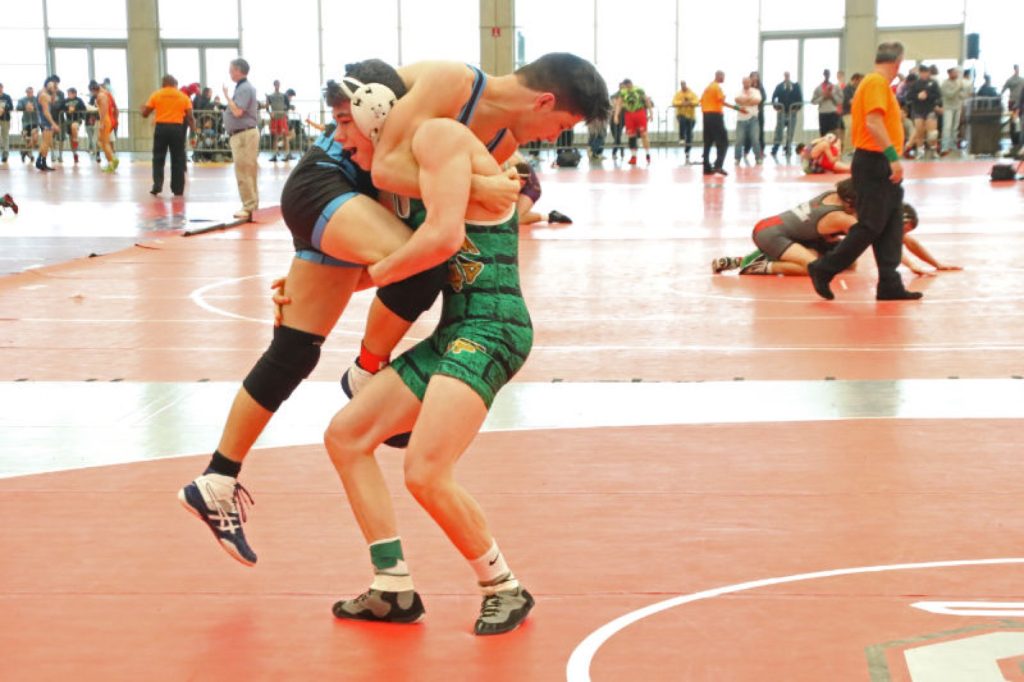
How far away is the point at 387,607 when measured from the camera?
406cm

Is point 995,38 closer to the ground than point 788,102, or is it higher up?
higher up

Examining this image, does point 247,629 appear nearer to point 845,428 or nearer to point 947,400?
point 845,428

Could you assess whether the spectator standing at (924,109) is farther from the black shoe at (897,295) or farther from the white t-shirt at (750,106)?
the black shoe at (897,295)

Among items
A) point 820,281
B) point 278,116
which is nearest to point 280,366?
point 820,281

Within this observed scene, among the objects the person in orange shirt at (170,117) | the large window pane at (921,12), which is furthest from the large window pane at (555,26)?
the person in orange shirt at (170,117)

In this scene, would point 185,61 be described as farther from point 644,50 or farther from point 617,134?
point 617,134

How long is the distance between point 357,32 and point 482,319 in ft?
130

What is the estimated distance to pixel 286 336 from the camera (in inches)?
178

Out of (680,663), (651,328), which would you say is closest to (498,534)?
(680,663)

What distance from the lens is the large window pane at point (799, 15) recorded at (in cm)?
4091

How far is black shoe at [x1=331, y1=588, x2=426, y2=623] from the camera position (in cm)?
406

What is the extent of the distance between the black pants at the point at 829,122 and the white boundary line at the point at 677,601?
93.7 feet

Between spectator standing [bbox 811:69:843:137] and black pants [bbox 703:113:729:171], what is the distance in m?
4.78

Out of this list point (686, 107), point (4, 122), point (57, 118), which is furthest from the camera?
point (4, 122)
